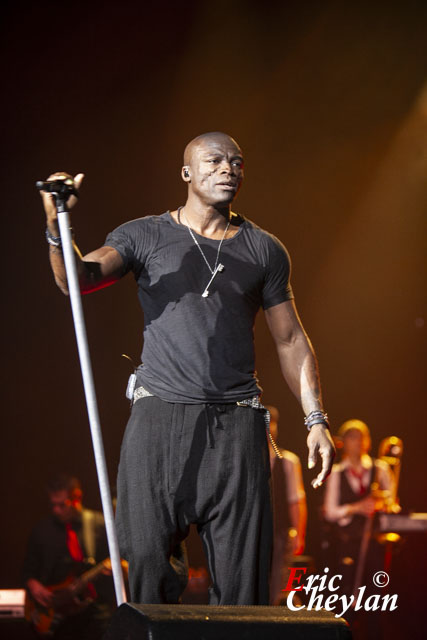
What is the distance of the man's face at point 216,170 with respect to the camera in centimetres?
306

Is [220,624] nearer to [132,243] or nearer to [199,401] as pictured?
[199,401]

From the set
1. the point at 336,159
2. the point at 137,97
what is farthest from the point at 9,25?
the point at 336,159

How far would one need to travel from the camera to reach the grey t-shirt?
9.40 ft

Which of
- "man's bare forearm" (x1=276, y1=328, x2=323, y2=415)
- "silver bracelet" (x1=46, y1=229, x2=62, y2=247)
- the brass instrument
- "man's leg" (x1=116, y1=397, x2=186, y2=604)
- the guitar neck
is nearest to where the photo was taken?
"silver bracelet" (x1=46, y1=229, x2=62, y2=247)

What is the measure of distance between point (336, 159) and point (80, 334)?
6.76m

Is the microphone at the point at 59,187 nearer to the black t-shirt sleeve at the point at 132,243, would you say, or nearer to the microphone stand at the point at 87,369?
the microphone stand at the point at 87,369

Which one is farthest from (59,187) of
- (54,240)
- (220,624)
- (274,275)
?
(220,624)

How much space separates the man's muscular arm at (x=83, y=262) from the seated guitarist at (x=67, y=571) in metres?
4.85

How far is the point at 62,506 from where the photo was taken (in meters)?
7.28

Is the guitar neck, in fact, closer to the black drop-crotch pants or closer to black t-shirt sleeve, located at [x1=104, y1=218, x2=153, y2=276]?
the black drop-crotch pants

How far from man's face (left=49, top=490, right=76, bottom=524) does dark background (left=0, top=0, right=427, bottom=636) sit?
898 mm

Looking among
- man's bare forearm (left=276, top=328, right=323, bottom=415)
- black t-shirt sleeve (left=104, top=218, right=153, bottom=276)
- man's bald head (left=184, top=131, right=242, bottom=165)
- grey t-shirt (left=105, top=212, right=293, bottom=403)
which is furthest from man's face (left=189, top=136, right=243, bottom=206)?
man's bare forearm (left=276, top=328, right=323, bottom=415)

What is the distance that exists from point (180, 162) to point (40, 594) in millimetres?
4466

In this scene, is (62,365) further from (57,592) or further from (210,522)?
(210,522)
